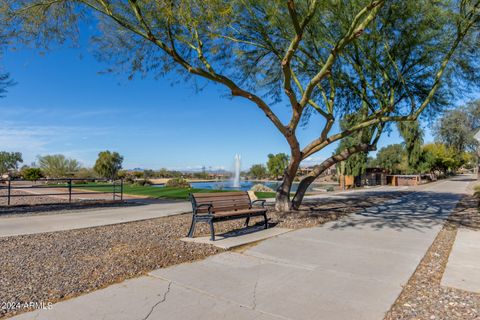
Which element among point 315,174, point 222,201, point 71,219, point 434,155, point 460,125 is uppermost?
point 460,125

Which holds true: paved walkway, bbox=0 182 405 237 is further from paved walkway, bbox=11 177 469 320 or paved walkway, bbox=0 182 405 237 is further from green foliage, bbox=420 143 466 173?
green foliage, bbox=420 143 466 173

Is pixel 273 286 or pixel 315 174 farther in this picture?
pixel 315 174

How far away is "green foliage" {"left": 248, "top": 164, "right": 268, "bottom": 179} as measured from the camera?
72.2 m

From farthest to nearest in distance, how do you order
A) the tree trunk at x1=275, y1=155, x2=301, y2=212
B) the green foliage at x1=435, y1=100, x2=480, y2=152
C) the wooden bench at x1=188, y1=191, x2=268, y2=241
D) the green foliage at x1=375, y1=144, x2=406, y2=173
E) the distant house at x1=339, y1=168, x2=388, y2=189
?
the green foliage at x1=375, y1=144, x2=406, y2=173 < the green foliage at x1=435, y1=100, x2=480, y2=152 < the distant house at x1=339, y1=168, x2=388, y2=189 < the tree trunk at x1=275, y1=155, x2=301, y2=212 < the wooden bench at x1=188, y1=191, x2=268, y2=241

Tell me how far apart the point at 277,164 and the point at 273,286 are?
65.6 m

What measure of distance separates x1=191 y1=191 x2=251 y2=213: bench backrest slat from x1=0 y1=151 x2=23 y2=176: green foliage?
178ft

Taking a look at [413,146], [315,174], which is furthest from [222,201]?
[413,146]

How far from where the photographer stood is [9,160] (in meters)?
59.2

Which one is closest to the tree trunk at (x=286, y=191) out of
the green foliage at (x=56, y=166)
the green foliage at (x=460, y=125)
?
the green foliage at (x=56, y=166)

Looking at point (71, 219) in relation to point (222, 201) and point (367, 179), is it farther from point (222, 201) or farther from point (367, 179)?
point (367, 179)

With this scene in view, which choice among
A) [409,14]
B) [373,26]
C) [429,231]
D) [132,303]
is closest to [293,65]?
[373,26]

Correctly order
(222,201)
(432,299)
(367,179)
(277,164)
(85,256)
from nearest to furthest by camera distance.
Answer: (432,299) → (85,256) → (222,201) → (367,179) → (277,164)

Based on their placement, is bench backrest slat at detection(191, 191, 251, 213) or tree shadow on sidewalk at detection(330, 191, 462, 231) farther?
tree shadow on sidewalk at detection(330, 191, 462, 231)

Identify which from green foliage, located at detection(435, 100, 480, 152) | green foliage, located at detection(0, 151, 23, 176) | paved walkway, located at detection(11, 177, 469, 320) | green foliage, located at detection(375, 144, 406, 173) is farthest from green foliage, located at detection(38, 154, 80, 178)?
green foliage, located at detection(375, 144, 406, 173)
